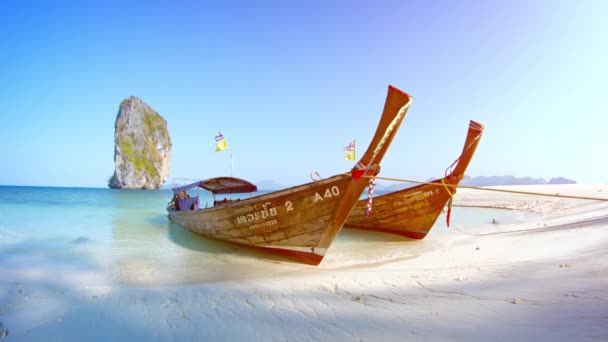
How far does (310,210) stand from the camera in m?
5.46

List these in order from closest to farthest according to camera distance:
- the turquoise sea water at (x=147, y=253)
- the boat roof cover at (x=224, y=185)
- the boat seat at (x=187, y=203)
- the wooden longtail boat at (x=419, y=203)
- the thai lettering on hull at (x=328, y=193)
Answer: the thai lettering on hull at (x=328, y=193), the turquoise sea water at (x=147, y=253), the wooden longtail boat at (x=419, y=203), the boat roof cover at (x=224, y=185), the boat seat at (x=187, y=203)

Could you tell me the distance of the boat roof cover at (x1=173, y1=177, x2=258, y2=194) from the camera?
9.67 meters

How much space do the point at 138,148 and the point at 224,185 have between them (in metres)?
64.8

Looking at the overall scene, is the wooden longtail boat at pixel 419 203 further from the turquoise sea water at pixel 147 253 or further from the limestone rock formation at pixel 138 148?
the limestone rock formation at pixel 138 148

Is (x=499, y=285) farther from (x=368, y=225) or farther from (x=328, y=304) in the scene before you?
(x=368, y=225)

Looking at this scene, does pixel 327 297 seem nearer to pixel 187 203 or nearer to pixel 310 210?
pixel 310 210

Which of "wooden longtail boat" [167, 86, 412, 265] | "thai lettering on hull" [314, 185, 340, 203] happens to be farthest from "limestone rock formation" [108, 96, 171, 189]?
"thai lettering on hull" [314, 185, 340, 203]

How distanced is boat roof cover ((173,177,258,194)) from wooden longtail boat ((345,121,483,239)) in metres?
4.86

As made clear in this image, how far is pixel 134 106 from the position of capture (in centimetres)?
6556

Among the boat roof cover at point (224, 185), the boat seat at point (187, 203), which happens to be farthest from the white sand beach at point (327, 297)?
the boat seat at point (187, 203)

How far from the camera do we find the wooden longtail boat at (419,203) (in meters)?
7.88

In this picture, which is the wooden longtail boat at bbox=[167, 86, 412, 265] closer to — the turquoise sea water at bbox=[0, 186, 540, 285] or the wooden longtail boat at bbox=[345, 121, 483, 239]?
the turquoise sea water at bbox=[0, 186, 540, 285]

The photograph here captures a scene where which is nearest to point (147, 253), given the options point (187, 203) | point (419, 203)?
point (187, 203)

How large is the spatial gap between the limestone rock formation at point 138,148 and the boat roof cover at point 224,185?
62.2 m
